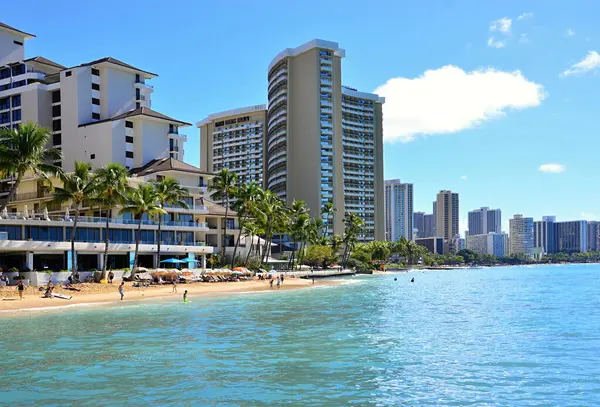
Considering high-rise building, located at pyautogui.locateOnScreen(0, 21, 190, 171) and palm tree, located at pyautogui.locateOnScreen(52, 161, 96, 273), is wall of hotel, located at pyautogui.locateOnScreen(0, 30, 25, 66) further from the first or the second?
palm tree, located at pyautogui.locateOnScreen(52, 161, 96, 273)

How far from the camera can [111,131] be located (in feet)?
303

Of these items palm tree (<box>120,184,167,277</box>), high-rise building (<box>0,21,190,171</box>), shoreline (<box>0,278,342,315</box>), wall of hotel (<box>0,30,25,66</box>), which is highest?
wall of hotel (<box>0,30,25,66</box>)

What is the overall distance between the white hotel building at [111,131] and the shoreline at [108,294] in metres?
12.4

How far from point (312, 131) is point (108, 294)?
121180 mm

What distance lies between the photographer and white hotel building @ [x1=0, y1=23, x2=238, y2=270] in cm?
7919

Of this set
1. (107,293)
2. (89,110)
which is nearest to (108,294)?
(107,293)

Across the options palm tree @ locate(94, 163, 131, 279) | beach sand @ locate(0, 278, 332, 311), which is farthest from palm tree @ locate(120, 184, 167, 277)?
beach sand @ locate(0, 278, 332, 311)

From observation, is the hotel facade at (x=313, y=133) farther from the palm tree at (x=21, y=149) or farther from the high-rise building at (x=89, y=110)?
the palm tree at (x=21, y=149)

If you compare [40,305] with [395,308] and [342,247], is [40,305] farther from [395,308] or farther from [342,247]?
[342,247]

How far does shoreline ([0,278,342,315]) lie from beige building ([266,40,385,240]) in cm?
9855

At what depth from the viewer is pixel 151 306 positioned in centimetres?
4925

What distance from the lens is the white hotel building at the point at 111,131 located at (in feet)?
260

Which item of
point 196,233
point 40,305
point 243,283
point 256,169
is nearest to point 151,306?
point 40,305

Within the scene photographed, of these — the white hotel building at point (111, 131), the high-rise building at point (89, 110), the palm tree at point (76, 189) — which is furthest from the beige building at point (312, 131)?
the palm tree at point (76, 189)
